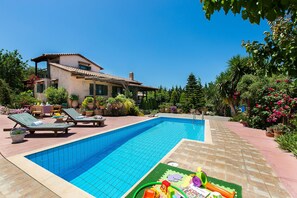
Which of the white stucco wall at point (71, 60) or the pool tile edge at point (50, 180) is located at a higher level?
the white stucco wall at point (71, 60)

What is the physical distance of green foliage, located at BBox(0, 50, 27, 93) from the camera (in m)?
26.8

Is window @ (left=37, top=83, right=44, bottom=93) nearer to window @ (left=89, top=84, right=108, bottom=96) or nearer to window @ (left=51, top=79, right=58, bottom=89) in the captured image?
window @ (left=51, top=79, right=58, bottom=89)

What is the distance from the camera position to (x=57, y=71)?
1706 centimetres

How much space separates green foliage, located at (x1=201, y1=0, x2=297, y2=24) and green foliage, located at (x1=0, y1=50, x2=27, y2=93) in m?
35.1

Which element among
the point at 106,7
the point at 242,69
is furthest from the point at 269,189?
the point at 242,69

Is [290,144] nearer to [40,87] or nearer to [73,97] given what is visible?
[73,97]

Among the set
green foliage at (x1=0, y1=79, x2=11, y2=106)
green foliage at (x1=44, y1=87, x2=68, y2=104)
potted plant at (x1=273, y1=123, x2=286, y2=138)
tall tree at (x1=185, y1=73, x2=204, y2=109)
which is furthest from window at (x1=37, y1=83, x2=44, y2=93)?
potted plant at (x1=273, y1=123, x2=286, y2=138)

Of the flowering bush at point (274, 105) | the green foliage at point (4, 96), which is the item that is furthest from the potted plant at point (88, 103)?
the flowering bush at point (274, 105)

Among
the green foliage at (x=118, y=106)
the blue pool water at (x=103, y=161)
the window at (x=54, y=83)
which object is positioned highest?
the window at (x=54, y=83)

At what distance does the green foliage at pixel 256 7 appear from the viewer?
54.0 inches

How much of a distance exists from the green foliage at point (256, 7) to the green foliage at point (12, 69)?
1381 inches

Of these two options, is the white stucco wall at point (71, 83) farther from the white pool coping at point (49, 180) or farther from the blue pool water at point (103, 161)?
the white pool coping at point (49, 180)

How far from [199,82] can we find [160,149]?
821 inches

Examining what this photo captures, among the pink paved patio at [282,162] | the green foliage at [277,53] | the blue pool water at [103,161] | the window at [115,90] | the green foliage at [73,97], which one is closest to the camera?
the green foliage at [277,53]
